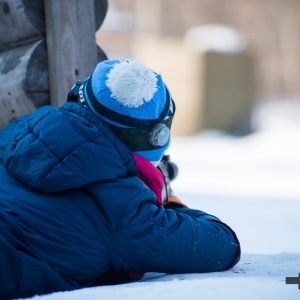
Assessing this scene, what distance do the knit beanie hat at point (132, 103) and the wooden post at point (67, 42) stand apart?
720 mm

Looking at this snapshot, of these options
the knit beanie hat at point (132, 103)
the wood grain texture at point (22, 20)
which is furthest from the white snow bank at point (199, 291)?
the wood grain texture at point (22, 20)

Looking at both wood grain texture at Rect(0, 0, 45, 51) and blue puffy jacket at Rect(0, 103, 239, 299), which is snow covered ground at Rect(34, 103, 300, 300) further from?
wood grain texture at Rect(0, 0, 45, 51)

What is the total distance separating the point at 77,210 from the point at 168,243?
0.26 meters

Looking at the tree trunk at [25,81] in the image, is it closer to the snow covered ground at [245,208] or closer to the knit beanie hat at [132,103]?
the knit beanie hat at [132,103]

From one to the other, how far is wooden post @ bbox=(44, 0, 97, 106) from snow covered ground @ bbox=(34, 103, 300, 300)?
0.95 metres

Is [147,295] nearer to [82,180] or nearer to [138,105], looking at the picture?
[82,180]

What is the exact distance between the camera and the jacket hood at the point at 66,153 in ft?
5.47

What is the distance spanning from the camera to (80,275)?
1.71 meters

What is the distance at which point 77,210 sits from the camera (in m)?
1.71

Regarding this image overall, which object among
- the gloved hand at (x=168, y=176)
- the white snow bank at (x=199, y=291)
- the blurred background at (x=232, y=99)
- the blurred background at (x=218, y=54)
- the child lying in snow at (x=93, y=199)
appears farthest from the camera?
the blurred background at (x=218, y=54)

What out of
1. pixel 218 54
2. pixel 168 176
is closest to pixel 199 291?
pixel 168 176

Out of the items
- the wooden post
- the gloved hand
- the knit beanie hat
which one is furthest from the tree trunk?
the knit beanie hat

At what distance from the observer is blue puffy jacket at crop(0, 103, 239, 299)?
1.66 m

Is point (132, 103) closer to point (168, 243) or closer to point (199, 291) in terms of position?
point (168, 243)
